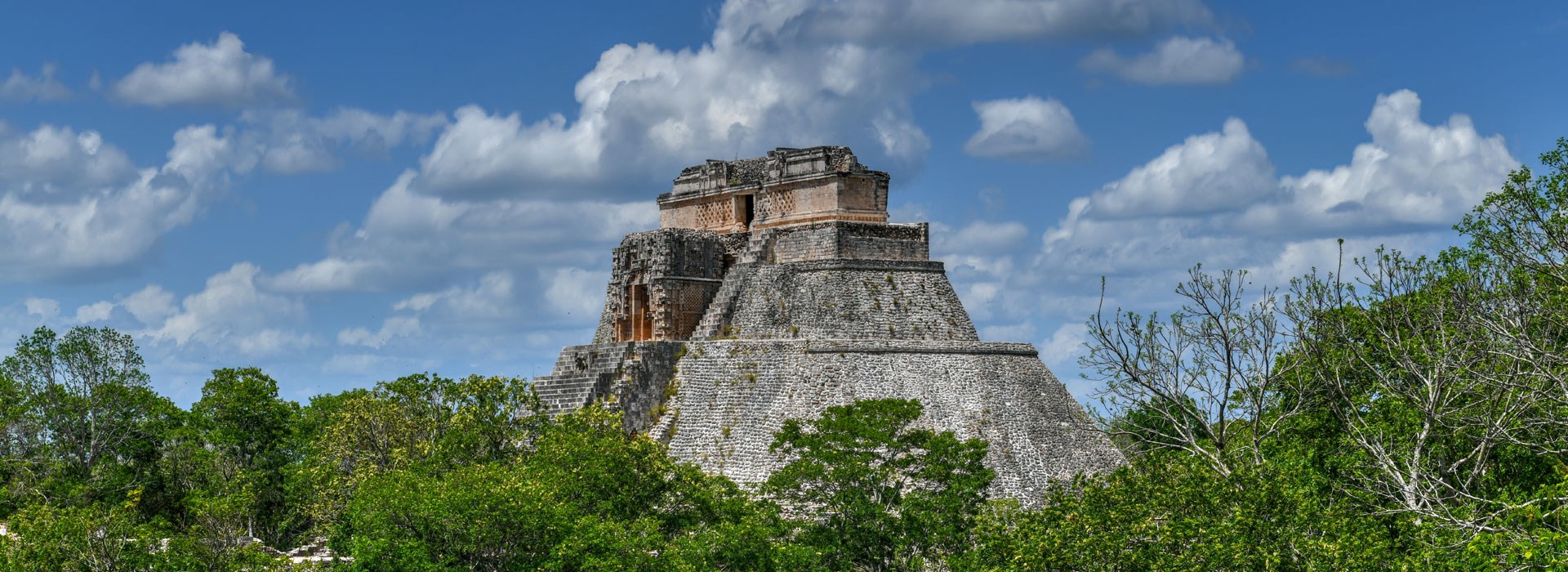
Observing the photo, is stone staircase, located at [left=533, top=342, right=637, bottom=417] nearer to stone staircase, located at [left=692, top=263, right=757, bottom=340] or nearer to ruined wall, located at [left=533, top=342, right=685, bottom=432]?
ruined wall, located at [left=533, top=342, right=685, bottom=432]

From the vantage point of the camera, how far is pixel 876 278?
45750 millimetres

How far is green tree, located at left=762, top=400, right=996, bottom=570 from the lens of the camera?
33156mm

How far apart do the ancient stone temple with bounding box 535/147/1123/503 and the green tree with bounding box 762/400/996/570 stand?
4043mm

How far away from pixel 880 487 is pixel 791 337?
Answer: 10.4 m

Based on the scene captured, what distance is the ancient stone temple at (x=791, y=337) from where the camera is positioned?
134 feet

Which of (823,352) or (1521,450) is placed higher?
(823,352)

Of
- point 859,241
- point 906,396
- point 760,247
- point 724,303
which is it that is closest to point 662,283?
point 724,303

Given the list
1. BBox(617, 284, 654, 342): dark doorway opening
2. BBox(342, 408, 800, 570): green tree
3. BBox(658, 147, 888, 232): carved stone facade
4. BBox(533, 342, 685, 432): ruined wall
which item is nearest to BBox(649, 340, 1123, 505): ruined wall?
BBox(533, 342, 685, 432): ruined wall

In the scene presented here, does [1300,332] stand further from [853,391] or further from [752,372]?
[752,372]

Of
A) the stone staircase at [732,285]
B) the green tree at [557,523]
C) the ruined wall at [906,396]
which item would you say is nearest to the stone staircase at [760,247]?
the stone staircase at [732,285]

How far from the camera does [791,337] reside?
44.4 m

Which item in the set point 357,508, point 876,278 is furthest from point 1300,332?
point 357,508

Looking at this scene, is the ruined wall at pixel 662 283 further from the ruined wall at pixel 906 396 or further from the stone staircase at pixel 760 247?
the ruined wall at pixel 906 396

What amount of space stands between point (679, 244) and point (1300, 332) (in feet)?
69.3
